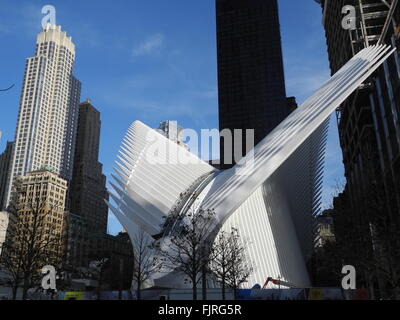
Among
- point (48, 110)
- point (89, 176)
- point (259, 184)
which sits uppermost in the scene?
point (48, 110)

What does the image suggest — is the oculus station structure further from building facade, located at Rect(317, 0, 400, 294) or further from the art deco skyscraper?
the art deco skyscraper

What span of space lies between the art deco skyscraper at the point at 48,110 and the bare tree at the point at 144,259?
117 meters

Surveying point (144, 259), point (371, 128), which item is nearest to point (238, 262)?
point (144, 259)

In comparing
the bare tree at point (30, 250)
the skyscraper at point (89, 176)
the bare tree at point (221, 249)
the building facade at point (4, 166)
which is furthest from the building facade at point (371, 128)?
the building facade at point (4, 166)

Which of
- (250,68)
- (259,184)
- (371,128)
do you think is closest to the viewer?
(259,184)

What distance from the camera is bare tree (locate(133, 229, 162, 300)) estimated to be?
35438 mm

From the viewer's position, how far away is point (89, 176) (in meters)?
174

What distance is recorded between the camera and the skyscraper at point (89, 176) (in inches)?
6476

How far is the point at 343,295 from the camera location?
25562 millimetres

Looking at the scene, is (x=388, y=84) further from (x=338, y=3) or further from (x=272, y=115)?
(x=272, y=115)

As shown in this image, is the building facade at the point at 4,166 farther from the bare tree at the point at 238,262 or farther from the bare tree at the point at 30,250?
the bare tree at the point at 238,262

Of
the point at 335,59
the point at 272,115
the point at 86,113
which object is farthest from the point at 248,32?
the point at 335,59

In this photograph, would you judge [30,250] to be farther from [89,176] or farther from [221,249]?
[89,176]

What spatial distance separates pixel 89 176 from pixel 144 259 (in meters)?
137
